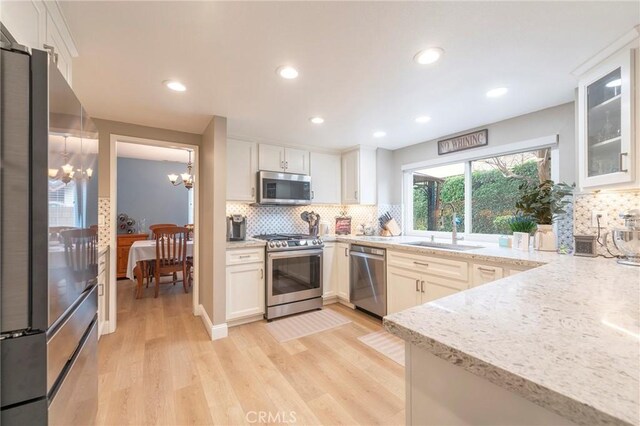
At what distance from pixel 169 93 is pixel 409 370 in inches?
96.6

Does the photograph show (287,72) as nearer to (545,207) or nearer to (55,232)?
(55,232)

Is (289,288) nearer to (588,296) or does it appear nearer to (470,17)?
(588,296)

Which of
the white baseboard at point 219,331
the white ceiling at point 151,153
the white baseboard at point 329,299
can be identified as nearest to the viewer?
the white baseboard at point 219,331

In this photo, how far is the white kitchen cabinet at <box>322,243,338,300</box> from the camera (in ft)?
11.2

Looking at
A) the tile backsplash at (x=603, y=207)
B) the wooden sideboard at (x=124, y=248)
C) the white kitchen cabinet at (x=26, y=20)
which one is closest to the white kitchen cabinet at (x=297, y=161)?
the white kitchen cabinet at (x=26, y=20)

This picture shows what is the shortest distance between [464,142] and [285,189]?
2.23m

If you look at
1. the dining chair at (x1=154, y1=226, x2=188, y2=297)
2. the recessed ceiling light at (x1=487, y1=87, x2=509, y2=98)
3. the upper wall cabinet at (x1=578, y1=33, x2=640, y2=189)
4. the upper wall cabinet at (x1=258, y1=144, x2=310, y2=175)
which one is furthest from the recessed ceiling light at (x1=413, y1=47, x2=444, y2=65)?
the dining chair at (x1=154, y1=226, x2=188, y2=297)

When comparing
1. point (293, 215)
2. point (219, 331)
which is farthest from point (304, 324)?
point (293, 215)

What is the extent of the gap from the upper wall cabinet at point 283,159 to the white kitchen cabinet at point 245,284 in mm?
1135

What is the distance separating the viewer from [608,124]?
→ 1651 mm

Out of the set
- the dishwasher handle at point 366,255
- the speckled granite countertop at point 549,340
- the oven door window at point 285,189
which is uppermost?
the oven door window at point 285,189

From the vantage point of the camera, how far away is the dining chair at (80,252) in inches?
36.1

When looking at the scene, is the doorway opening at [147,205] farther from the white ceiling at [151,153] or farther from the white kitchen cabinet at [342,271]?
the white kitchen cabinet at [342,271]

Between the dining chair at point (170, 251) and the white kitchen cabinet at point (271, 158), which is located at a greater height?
the white kitchen cabinet at point (271, 158)
